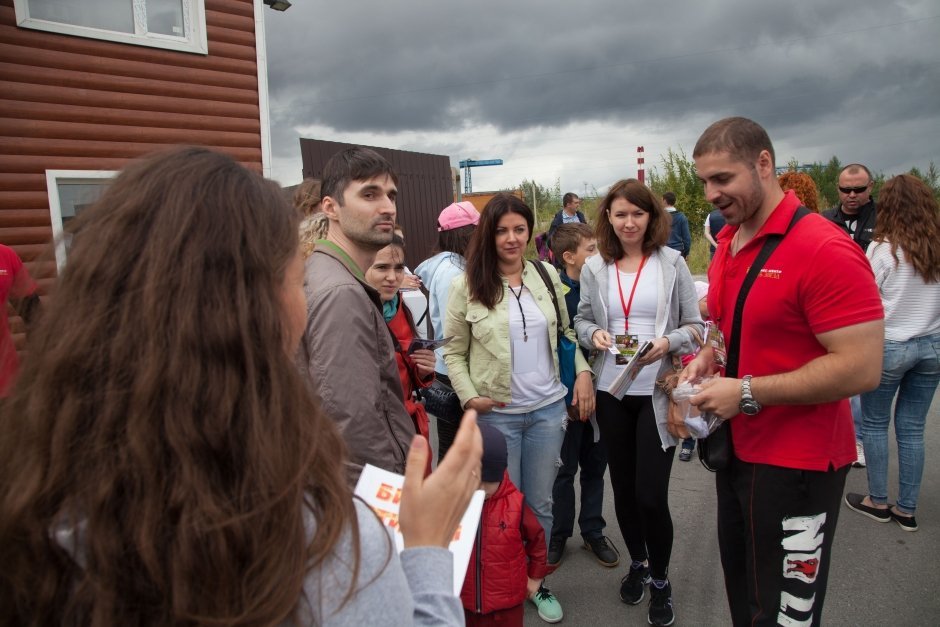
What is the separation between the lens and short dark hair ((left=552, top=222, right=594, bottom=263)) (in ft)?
13.7

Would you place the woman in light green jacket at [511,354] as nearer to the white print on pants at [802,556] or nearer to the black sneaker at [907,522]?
the white print on pants at [802,556]

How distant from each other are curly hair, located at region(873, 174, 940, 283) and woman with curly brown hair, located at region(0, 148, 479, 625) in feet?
12.7

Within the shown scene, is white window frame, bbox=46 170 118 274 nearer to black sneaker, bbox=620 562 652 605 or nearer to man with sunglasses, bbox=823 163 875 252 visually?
black sneaker, bbox=620 562 652 605

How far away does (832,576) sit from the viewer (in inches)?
127

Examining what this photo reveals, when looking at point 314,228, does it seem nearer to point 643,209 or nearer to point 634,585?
point 643,209

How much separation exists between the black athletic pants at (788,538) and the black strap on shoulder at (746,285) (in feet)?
1.25

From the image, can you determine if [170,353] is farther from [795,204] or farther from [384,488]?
[795,204]

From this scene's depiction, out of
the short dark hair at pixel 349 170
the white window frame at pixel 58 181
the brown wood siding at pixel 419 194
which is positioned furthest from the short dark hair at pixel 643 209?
the brown wood siding at pixel 419 194

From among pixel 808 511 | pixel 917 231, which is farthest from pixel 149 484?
pixel 917 231

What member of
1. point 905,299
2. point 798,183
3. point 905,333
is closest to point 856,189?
point 798,183

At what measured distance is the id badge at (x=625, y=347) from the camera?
306cm

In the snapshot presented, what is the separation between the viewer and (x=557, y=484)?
3.64m

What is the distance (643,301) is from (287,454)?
8.32ft

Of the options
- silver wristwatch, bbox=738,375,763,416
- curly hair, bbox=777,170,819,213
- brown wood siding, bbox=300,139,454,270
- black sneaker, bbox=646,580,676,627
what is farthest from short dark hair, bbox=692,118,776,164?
brown wood siding, bbox=300,139,454,270
